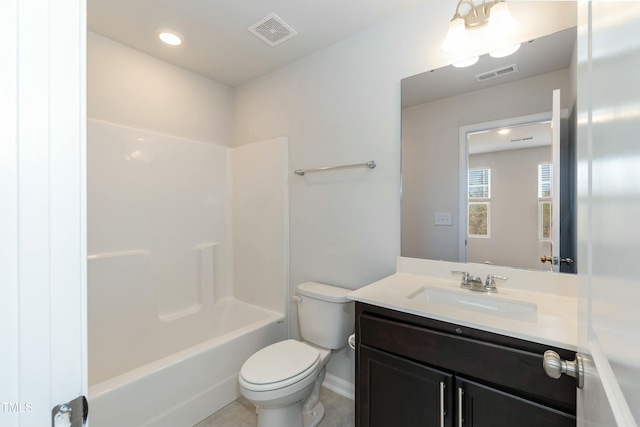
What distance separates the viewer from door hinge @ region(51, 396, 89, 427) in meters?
0.40

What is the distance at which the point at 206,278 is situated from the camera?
239cm

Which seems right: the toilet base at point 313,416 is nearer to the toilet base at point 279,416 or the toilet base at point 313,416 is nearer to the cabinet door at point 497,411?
the toilet base at point 279,416

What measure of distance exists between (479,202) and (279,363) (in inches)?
54.5

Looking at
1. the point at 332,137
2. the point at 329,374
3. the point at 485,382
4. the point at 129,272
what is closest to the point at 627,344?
the point at 485,382

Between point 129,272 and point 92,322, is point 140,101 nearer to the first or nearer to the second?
point 129,272

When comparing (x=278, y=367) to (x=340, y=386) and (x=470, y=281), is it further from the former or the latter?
(x=470, y=281)

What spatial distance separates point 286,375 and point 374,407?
44 cm

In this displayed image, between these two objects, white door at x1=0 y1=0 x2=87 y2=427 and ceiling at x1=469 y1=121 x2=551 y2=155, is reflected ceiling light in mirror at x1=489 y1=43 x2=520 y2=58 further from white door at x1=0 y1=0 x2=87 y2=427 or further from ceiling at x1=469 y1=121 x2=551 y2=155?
white door at x1=0 y1=0 x2=87 y2=427

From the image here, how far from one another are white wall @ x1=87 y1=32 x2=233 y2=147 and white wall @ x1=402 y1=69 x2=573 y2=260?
1.73 metres

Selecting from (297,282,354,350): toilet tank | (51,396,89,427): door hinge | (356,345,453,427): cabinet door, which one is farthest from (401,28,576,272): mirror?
(51,396,89,427): door hinge

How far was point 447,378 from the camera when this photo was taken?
3.37ft

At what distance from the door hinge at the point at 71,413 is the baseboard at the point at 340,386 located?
1747 mm

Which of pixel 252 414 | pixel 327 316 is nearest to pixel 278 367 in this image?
pixel 327 316

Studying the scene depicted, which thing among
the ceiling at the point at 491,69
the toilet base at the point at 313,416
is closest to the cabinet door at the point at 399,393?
the toilet base at the point at 313,416
